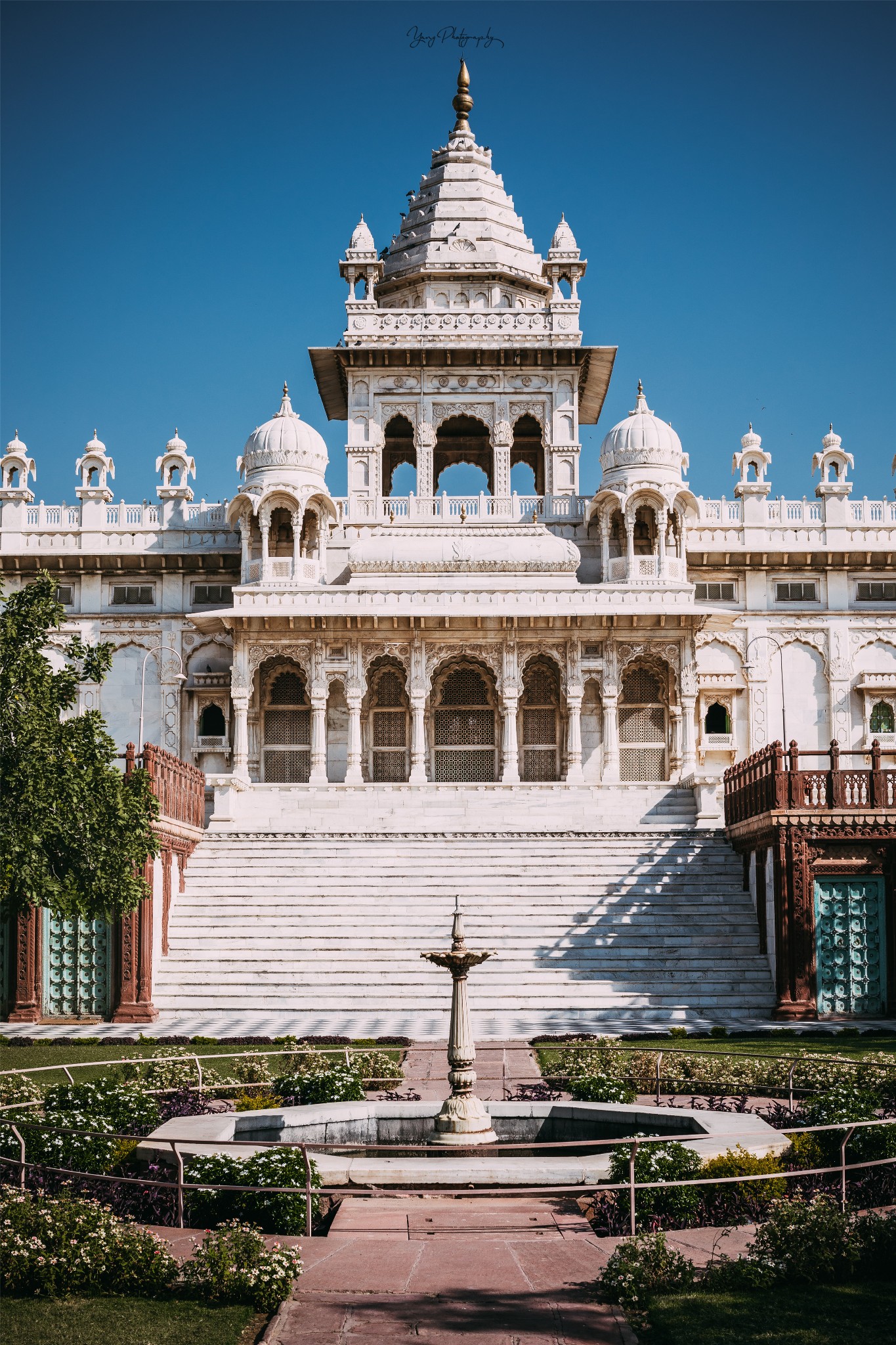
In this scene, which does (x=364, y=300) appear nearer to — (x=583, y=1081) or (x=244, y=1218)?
(x=583, y=1081)

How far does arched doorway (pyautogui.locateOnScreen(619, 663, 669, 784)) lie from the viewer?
40281 mm

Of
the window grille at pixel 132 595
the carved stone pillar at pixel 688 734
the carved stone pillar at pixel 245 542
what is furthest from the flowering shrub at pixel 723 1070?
the window grille at pixel 132 595

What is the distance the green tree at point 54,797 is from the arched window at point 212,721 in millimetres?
18307

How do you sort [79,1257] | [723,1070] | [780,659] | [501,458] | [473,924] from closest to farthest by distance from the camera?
[79,1257] → [723,1070] → [473,924] → [780,659] → [501,458]

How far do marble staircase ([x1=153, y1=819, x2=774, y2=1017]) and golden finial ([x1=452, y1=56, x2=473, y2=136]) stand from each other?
95.6ft

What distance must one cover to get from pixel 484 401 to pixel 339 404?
19.6ft

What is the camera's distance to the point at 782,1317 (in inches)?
380

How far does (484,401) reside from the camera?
148ft

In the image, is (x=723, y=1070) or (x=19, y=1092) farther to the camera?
(x=723, y=1070)

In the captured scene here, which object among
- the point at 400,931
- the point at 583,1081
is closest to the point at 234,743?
the point at 400,931

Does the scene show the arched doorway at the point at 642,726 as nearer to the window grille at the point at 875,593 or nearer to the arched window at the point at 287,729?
the window grille at the point at 875,593

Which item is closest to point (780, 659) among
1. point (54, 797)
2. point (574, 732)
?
point (574, 732)

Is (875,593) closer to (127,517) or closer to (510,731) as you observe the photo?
(510,731)

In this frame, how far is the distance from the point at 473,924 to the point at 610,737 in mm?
12057
